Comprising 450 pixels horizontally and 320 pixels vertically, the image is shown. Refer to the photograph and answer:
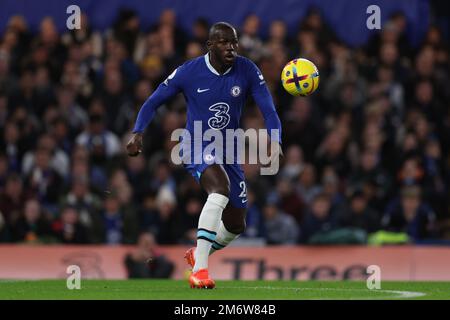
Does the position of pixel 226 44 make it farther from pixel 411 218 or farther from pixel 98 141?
pixel 98 141

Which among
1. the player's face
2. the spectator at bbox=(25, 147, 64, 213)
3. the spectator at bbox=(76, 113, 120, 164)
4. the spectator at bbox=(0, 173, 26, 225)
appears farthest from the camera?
the spectator at bbox=(76, 113, 120, 164)

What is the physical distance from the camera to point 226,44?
11047 mm

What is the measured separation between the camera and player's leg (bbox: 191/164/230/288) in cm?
1078

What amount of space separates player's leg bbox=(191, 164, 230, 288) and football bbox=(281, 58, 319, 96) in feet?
4.04

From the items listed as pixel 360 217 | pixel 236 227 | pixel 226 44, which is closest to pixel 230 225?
pixel 236 227

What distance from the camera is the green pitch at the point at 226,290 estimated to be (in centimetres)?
1030

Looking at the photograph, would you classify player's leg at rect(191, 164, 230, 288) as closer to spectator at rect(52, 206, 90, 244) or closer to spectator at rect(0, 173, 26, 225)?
spectator at rect(52, 206, 90, 244)

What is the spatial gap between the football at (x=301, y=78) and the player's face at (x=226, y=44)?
2.46ft

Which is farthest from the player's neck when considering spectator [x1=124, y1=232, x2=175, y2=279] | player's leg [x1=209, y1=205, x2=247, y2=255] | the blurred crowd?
the blurred crowd

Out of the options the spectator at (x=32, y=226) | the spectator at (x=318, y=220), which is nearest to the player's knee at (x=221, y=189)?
the spectator at (x=318, y=220)

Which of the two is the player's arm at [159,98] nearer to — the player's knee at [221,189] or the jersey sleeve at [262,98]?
the jersey sleeve at [262,98]

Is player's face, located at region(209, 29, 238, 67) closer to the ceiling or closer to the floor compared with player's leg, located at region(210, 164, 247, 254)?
closer to the ceiling

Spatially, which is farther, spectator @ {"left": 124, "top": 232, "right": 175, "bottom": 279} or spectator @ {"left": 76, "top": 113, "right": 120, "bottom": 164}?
spectator @ {"left": 76, "top": 113, "right": 120, "bottom": 164}
